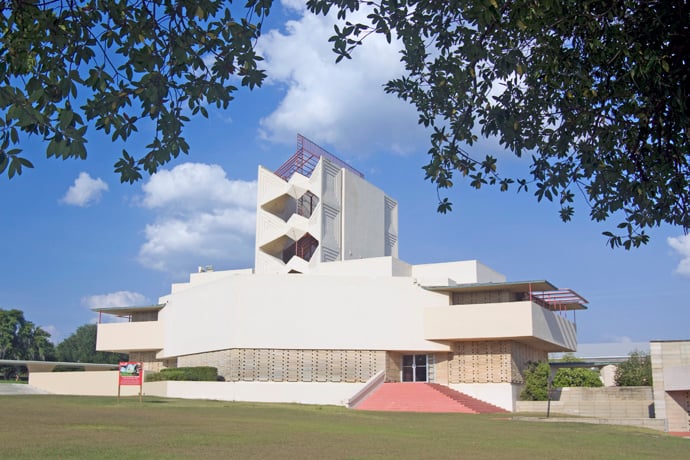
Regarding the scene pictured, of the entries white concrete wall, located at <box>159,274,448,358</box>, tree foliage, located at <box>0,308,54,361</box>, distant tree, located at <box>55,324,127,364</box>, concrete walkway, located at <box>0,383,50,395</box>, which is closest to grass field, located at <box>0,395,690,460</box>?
white concrete wall, located at <box>159,274,448,358</box>

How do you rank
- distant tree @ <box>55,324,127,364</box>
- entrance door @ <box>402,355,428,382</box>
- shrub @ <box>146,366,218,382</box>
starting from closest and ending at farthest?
shrub @ <box>146,366,218,382</box>, entrance door @ <box>402,355,428,382</box>, distant tree @ <box>55,324,127,364</box>

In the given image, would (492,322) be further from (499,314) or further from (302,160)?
(302,160)

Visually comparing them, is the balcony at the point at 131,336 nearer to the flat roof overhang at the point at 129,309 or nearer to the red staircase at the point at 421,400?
the flat roof overhang at the point at 129,309

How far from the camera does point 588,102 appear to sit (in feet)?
26.3

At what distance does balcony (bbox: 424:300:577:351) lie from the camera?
37.9 meters

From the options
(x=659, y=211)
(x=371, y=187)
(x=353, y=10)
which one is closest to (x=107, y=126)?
(x=353, y=10)

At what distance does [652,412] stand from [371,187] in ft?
85.4

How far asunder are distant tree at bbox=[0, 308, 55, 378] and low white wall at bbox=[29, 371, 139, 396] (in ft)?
95.1

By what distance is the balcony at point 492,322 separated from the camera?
3794 cm

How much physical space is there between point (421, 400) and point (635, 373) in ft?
43.8

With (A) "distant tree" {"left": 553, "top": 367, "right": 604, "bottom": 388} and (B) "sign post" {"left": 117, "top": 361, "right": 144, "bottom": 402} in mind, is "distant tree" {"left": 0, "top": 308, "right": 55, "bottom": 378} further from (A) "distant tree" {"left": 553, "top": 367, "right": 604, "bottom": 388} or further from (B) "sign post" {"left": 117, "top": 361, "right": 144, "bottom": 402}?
(A) "distant tree" {"left": 553, "top": 367, "right": 604, "bottom": 388}

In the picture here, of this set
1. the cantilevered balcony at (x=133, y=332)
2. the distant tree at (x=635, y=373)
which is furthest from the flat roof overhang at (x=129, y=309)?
the distant tree at (x=635, y=373)

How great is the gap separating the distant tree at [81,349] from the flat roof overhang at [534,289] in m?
54.2

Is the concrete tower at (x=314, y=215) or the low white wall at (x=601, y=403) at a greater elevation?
the concrete tower at (x=314, y=215)
